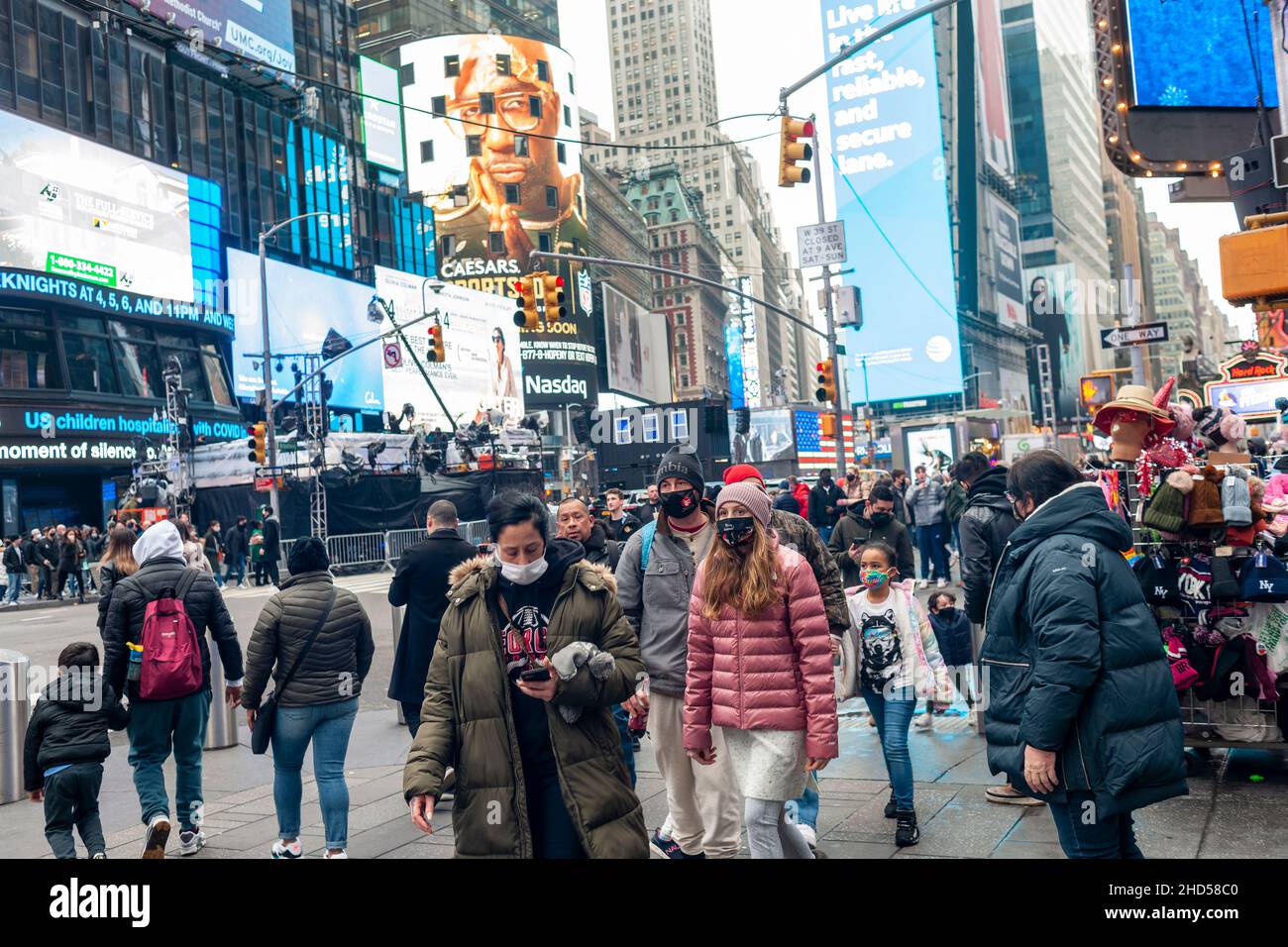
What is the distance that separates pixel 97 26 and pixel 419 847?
47301 millimetres

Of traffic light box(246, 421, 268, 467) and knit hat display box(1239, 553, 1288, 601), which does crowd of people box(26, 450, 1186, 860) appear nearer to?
knit hat display box(1239, 553, 1288, 601)

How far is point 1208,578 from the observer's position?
272 inches

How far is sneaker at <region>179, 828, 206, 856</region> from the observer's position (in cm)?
673

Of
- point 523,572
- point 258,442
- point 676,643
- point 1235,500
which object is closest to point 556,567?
point 523,572

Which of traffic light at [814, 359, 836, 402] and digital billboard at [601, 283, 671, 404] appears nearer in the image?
traffic light at [814, 359, 836, 402]

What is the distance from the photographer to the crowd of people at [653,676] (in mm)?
3914

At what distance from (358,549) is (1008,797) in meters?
27.7

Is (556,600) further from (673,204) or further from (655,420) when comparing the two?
(673,204)

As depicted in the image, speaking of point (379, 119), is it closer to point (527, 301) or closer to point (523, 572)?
point (527, 301)

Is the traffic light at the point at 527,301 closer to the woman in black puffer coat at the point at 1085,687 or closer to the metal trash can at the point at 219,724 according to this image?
the metal trash can at the point at 219,724

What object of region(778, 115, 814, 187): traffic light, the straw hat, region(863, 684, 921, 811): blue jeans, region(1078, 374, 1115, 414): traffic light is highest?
region(778, 115, 814, 187): traffic light

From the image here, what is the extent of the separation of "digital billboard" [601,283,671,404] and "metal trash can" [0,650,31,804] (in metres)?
77.9

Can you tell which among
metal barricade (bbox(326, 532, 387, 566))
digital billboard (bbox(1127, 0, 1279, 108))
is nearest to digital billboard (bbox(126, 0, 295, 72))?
metal barricade (bbox(326, 532, 387, 566))

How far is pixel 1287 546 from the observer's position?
7.37 m
